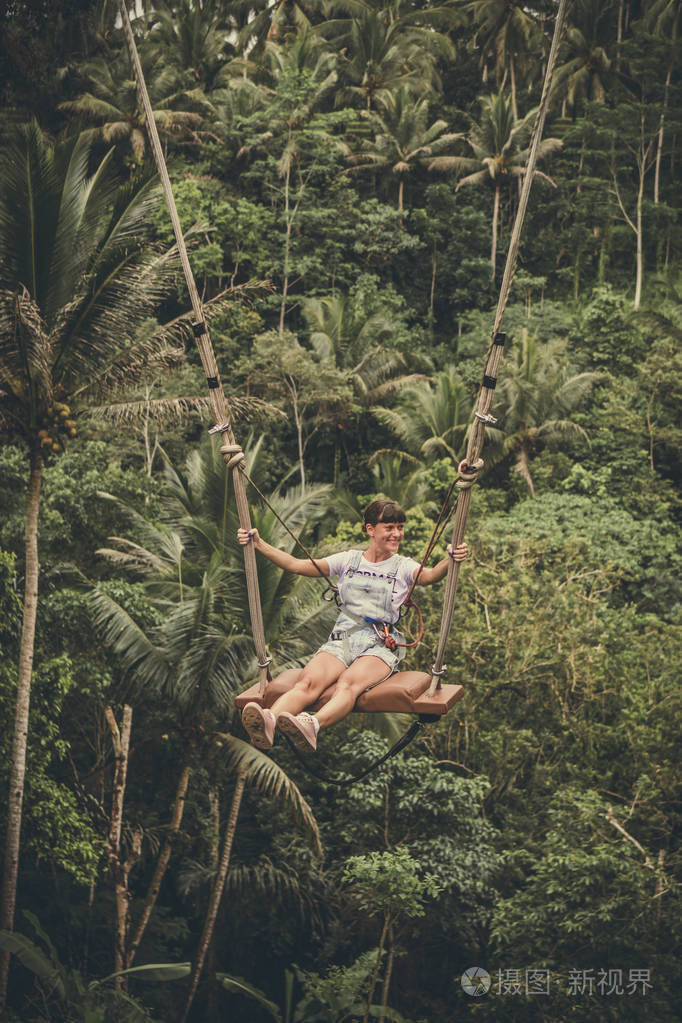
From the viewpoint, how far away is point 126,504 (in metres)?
14.2

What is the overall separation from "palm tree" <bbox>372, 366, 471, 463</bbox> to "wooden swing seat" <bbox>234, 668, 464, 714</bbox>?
1507cm

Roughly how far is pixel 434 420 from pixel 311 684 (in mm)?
16048

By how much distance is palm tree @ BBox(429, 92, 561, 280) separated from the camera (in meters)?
26.5

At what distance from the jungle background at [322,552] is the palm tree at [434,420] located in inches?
3.8

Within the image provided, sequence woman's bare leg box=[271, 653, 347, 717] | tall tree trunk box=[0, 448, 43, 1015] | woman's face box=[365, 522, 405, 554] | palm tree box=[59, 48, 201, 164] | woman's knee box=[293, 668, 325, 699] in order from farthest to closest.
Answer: palm tree box=[59, 48, 201, 164], tall tree trunk box=[0, 448, 43, 1015], woman's face box=[365, 522, 405, 554], woman's knee box=[293, 668, 325, 699], woman's bare leg box=[271, 653, 347, 717]

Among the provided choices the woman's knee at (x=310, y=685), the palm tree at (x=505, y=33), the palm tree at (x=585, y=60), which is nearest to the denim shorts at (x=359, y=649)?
the woman's knee at (x=310, y=685)

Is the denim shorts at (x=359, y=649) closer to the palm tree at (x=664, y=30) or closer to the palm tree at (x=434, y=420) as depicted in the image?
the palm tree at (x=434, y=420)

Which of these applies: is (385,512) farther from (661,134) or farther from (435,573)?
(661,134)

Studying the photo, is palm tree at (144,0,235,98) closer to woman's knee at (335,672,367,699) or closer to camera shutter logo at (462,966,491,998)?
camera shutter logo at (462,966,491,998)

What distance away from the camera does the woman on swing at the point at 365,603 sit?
492 cm

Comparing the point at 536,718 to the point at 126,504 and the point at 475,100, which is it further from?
the point at 475,100

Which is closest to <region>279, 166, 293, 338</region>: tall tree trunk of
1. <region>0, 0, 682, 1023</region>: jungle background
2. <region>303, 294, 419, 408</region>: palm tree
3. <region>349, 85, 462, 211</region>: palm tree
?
<region>0, 0, 682, 1023</region>: jungle background

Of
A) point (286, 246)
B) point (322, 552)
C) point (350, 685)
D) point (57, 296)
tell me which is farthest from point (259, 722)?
point (286, 246)

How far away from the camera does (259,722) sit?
450 cm
